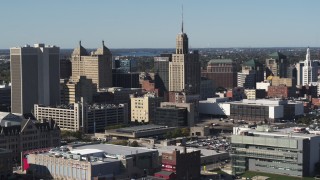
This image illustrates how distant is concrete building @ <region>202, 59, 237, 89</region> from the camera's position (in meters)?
153

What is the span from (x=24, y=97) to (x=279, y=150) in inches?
1999

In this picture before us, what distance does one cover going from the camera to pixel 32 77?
101812 mm

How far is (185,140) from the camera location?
83812 millimetres

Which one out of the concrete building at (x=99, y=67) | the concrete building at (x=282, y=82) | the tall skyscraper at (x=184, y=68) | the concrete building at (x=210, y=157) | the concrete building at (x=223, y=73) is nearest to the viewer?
the concrete building at (x=210, y=157)

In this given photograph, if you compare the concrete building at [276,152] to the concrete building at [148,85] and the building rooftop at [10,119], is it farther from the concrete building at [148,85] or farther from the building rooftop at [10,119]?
the concrete building at [148,85]

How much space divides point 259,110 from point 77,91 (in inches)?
1167

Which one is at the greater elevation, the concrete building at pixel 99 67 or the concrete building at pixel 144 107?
the concrete building at pixel 99 67

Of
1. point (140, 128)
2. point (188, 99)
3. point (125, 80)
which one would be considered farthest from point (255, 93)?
point (140, 128)

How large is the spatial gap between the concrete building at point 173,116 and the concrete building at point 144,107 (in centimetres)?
475

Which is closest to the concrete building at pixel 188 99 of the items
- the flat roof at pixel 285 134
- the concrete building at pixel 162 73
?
the concrete building at pixel 162 73

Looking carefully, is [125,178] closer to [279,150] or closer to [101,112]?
[279,150]

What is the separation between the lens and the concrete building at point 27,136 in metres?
69.6

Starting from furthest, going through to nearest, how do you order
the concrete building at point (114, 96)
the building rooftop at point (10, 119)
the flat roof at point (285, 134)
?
the concrete building at point (114, 96) < the building rooftop at point (10, 119) < the flat roof at point (285, 134)

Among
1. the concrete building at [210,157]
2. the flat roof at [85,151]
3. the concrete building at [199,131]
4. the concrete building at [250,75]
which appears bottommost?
the concrete building at [210,157]
